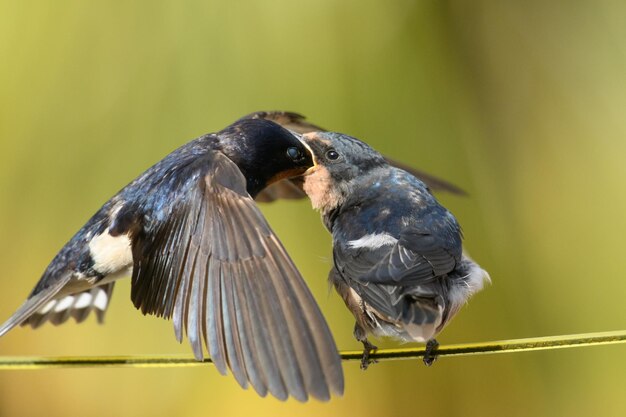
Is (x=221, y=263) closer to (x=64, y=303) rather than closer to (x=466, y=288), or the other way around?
(x=466, y=288)

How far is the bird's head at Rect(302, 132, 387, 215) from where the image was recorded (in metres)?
1.06

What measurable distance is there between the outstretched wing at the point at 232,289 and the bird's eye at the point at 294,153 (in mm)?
88

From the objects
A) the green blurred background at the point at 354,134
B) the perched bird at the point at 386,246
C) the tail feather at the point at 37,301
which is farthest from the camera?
the green blurred background at the point at 354,134

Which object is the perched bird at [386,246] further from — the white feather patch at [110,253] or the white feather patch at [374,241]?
the white feather patch at [110,253]

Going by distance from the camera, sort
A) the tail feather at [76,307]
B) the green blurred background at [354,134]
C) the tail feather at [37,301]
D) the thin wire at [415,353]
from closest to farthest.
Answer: the thin wire at [415,353], the tail feather at [37,301], the tail feather at [76,307], the green blurred background at [354,134]

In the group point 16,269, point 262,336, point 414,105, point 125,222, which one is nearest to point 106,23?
point 16,269

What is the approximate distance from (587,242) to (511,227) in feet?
0.57

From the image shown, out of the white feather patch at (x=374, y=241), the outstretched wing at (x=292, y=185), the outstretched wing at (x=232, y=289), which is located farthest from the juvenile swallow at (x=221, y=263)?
the outstretched wing at (x=292, y=185)

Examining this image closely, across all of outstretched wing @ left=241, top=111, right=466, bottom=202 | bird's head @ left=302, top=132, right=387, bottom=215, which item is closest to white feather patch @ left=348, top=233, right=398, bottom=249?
bird's head @ left=302, top=132, right=387, bottom=215

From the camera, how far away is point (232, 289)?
792mm

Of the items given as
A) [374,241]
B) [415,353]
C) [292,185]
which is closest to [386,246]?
[374,241]

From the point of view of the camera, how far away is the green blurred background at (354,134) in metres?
1.62

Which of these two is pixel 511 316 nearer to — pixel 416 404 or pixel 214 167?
pixel 416 404

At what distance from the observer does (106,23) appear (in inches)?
69.1
